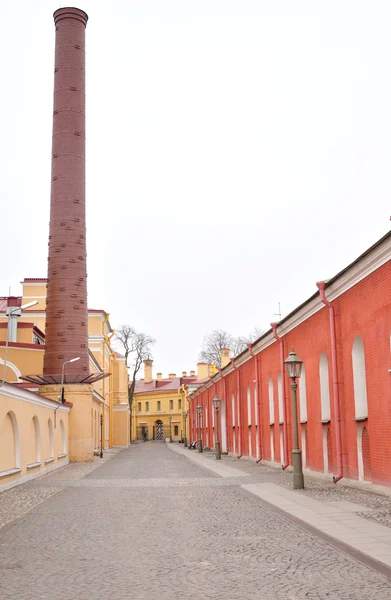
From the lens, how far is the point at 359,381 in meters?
15.2

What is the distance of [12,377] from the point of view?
125ft

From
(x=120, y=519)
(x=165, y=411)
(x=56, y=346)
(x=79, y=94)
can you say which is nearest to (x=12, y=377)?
(x=56, y=346)

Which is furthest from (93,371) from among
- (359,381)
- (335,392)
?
(359,381)

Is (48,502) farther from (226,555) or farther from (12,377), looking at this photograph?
(12,377)

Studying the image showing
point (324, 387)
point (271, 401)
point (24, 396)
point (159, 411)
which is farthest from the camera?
point (159, 411)

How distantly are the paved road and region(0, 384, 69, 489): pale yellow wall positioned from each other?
4.72 m

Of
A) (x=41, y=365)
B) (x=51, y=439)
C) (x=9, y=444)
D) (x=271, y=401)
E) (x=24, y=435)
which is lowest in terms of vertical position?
(x=51, y=439)

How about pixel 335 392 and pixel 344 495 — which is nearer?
pixel 344 495

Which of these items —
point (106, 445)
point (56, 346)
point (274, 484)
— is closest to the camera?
point (274, 484)

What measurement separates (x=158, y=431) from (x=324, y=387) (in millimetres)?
81562

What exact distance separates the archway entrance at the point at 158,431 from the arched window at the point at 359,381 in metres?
83.6

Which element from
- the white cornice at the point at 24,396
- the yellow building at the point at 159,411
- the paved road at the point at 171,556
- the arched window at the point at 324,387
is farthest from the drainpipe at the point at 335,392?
the yellow building at the point at 159,411

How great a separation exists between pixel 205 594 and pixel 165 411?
91.2 m

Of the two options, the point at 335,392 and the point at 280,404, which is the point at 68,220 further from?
the point at 335,392
